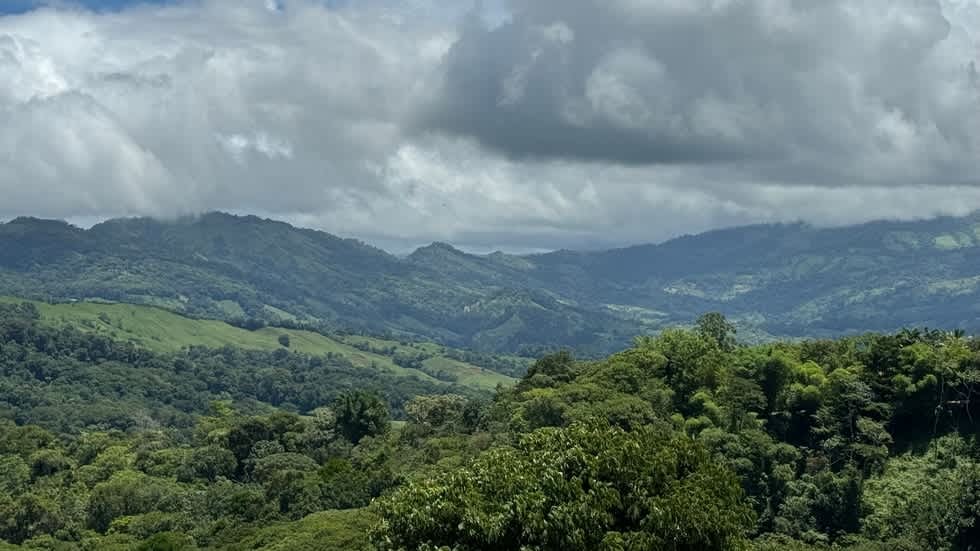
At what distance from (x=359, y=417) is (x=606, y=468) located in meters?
110

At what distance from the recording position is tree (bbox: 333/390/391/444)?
148m

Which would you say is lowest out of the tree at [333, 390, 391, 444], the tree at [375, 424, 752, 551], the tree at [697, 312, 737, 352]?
the tree at [333, 390, 391, 444]

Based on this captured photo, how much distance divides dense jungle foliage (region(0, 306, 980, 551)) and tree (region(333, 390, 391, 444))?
1.11 feet

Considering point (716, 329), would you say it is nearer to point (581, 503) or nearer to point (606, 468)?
point (606, 468)

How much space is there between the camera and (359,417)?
14825cm

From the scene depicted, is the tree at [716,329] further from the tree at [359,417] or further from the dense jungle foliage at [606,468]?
the tree at [359,417]

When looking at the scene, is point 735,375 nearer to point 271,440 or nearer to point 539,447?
point 539,447

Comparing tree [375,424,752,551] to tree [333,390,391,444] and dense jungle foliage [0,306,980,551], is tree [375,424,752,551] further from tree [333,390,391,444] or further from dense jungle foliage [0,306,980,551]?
tree [333,390,391,444]

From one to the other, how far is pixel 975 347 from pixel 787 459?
20.2 metres

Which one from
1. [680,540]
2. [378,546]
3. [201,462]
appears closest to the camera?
[680,540]

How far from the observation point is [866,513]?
79.7m

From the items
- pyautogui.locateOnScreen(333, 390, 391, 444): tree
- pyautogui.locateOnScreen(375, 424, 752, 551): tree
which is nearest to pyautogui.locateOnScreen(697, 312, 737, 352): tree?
pyautogui.locateOnScreen(333, 390, 391, 444): tree

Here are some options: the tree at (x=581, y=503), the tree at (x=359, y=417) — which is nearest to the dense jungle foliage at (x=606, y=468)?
the tree at (x=581, y=503)

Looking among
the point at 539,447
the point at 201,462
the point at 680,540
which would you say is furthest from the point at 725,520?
the point at 201,462
